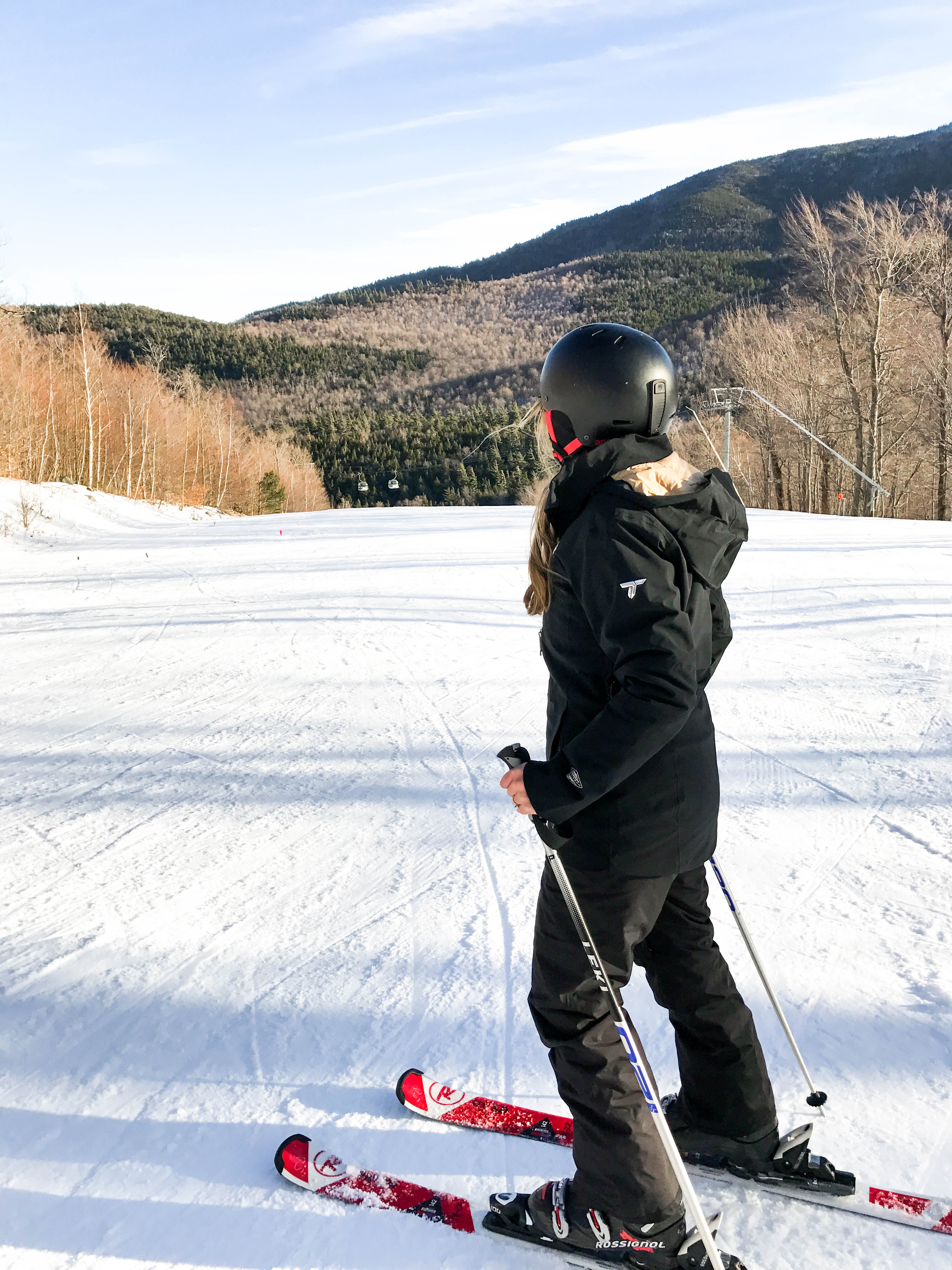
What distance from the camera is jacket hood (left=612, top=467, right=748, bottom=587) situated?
5.04 ft

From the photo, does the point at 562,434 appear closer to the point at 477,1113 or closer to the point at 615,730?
the point at 615,730

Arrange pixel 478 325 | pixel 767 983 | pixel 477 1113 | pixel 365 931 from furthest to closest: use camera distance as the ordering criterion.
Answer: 1. pixel 478 325
2. pixel 365 931
3. pixel 477 1113
4. pixel 767 983

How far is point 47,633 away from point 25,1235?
7485 millimetres

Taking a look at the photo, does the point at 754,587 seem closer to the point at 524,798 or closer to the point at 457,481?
the point at 524,798

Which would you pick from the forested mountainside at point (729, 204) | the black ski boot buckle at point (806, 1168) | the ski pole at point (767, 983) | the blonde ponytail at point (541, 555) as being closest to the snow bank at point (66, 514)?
the blonde ponytail at point (541, 555)

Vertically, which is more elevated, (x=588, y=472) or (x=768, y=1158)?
(x=588, y=472)

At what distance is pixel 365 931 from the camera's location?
3057 millimetres

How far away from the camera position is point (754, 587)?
30.6 feet

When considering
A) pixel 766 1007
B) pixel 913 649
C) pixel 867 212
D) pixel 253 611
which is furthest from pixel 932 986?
pixel 867 212

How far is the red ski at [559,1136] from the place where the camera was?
1.79 metres

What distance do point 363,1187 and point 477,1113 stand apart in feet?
1.10

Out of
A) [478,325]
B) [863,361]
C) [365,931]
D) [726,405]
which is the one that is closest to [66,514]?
[726,405]

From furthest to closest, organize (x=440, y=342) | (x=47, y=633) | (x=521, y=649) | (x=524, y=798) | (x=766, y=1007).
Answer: (x=440, y=342)
(x=47, y=633)
(x=521, y=649)
(x=766, y=1007)
(x=524, y=798)

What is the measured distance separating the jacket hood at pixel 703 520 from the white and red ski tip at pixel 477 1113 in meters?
1.40
